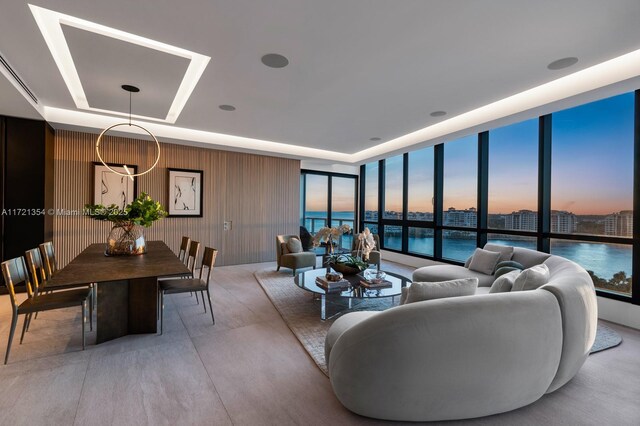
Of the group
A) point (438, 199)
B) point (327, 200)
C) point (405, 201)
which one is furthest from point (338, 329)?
point (327, 200)

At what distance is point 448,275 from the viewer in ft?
12.9

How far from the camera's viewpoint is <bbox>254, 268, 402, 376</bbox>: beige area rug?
9.02 ft

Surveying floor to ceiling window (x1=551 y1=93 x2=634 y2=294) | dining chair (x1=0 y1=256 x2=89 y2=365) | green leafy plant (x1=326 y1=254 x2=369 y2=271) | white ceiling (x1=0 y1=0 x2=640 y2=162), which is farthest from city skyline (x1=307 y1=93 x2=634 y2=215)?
dining chair (x1=0 y1=256 x2=89 y2=365)

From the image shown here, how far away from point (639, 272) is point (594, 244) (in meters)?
0.59

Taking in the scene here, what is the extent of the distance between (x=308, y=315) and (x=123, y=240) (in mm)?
2363

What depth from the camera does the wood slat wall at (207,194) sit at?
16.3ft

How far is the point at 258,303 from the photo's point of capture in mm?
3908

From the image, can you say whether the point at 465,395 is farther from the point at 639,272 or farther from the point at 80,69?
the point at 80,69

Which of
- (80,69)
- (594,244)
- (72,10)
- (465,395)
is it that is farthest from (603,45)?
(80,69)

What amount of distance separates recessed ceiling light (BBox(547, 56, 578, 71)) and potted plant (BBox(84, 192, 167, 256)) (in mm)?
4695

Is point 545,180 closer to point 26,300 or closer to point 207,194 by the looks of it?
point 207,194

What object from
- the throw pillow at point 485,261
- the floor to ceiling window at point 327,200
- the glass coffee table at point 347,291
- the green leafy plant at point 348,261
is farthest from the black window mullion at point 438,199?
the floor to ceiling window at point 327,200

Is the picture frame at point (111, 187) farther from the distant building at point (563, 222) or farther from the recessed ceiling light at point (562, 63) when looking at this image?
the distant building at point (563, 222)

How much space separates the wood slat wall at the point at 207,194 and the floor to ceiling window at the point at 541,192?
3.25 m
